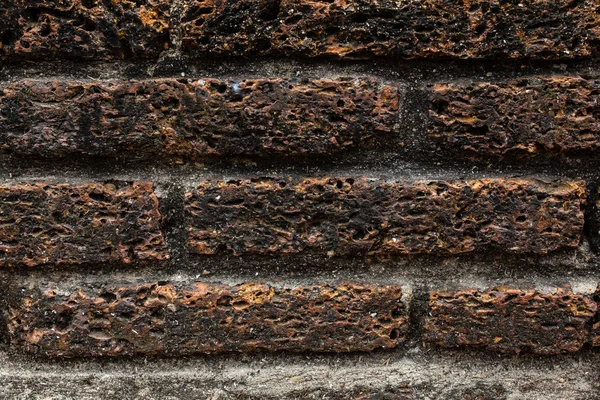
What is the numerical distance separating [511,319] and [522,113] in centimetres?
24

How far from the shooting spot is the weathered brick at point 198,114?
0.62 metres

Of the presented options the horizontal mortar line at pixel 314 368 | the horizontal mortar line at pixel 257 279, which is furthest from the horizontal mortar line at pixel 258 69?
the horizontal mortar line at pixel 314 368

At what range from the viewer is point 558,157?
645 mm

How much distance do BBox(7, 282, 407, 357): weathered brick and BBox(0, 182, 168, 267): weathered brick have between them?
1.8 inches

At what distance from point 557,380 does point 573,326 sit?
76mm

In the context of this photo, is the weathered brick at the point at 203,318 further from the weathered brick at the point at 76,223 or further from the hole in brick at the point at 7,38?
the hole in brick at the point at 7,38

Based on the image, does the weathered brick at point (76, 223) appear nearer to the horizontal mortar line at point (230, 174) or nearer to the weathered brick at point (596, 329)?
the horizontal mortar line at point (230, 174)

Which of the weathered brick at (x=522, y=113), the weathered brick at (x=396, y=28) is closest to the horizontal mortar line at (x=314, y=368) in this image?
the weathered brick at (x=522, y=113)

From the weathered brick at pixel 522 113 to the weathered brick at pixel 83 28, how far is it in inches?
12.8

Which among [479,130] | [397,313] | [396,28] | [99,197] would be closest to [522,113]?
[479,130]

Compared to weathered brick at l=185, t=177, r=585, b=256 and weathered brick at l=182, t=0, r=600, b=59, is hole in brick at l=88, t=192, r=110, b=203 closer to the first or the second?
weathered brick at l=185, t=177, r=585, b=256

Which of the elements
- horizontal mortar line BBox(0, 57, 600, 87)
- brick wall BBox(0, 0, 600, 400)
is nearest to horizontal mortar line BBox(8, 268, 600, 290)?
brick wall BBox(0, 0, 600, 400)

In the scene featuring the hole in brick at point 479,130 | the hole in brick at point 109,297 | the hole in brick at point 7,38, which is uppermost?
the hole in brick at point 7,38

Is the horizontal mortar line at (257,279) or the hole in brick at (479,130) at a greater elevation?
the hole in brick at (479,130)
